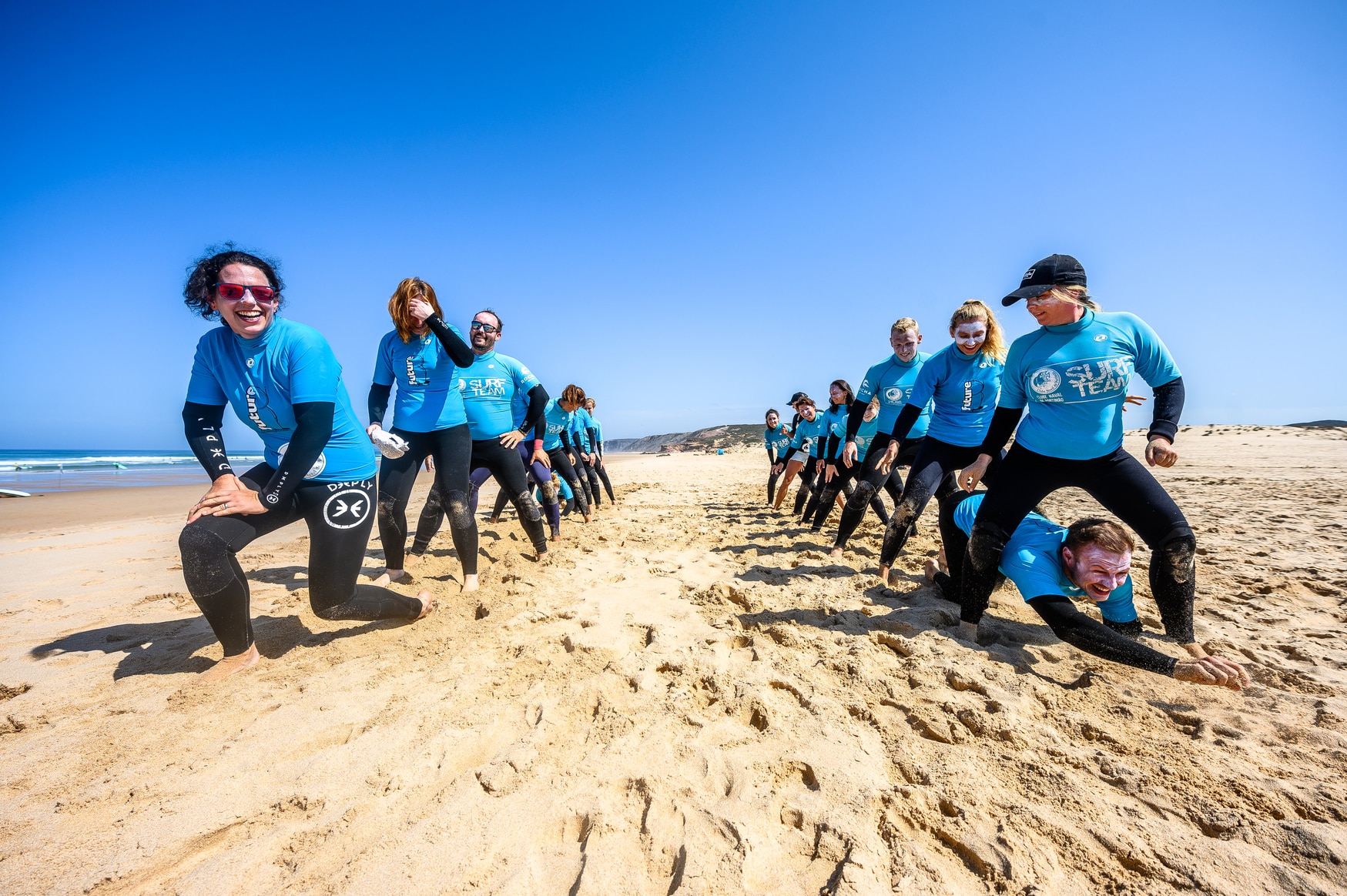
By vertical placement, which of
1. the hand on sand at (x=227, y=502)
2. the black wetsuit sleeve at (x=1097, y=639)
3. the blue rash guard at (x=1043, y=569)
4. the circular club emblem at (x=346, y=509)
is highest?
the hand on sand at (x=227, y=502)

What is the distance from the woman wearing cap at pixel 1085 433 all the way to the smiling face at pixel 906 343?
1.96m

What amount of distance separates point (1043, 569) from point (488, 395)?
3.82 m

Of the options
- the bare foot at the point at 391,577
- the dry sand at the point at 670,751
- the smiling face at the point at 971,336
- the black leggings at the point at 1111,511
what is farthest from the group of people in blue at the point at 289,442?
the smiling face at the point at 971,336

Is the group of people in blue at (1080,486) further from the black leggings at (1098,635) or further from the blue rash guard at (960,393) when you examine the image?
the blue rash guard at (960,393)

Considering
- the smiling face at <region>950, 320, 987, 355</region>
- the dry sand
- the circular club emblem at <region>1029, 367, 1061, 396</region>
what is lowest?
the dry sand

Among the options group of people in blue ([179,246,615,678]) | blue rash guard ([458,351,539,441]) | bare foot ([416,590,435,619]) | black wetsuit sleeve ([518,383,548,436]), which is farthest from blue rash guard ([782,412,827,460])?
bare foot ([416,590,435,619])

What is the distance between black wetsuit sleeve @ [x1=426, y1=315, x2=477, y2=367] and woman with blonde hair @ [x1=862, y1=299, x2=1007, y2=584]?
125 inches

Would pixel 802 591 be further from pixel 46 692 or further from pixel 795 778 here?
pixel 46 692

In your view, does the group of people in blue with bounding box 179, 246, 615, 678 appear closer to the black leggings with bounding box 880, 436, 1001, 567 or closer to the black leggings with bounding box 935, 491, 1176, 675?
the black leggings with bounding box 880, 436, 1001, 567

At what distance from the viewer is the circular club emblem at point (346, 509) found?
8.86ft

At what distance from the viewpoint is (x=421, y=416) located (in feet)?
12.1

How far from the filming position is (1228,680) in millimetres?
2076

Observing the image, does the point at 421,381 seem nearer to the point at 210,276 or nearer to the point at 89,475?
the point at 210,276

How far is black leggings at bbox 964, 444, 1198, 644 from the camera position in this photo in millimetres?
2416
